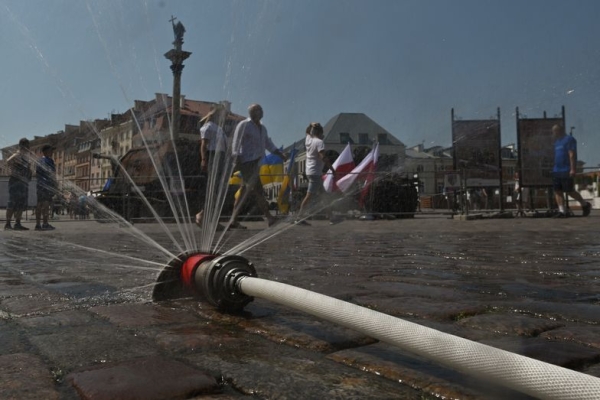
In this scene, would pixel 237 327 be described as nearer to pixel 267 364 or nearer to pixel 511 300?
pixel 267 364

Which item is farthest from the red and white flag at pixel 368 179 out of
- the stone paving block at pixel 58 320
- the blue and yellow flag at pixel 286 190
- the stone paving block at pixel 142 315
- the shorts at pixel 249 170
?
the stone paving block at pixel 58 320

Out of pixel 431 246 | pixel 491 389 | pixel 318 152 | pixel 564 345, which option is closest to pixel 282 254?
pixel 431 246

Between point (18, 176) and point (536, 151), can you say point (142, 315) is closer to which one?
point (18, 176)

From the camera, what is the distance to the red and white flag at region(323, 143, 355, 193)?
13.1m

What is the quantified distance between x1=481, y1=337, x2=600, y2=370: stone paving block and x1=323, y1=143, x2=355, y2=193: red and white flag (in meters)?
11.1

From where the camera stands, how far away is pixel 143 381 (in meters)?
1.40

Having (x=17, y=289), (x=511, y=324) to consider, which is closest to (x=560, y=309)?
(x=511, y=324)

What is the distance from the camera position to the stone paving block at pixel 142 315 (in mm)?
2152

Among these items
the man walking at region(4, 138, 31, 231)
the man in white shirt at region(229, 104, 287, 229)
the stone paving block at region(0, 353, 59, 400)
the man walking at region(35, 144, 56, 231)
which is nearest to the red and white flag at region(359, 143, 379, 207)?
the man in white shirt at region(229, 104, 287, 229)

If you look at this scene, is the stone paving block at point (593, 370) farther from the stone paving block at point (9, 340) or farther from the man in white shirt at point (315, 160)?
the man in white shirt at point (315, 160)

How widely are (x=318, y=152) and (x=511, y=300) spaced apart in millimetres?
7565

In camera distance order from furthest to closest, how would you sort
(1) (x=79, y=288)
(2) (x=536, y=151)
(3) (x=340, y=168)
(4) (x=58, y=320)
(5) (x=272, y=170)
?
(3) (x=340, y=168), (5) (x=272, y=170), (2) (x=536, y=151), (1) (x=79, y=288), (4) (x=58, y=320)

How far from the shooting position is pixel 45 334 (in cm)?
197

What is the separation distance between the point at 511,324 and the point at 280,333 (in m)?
0.85
